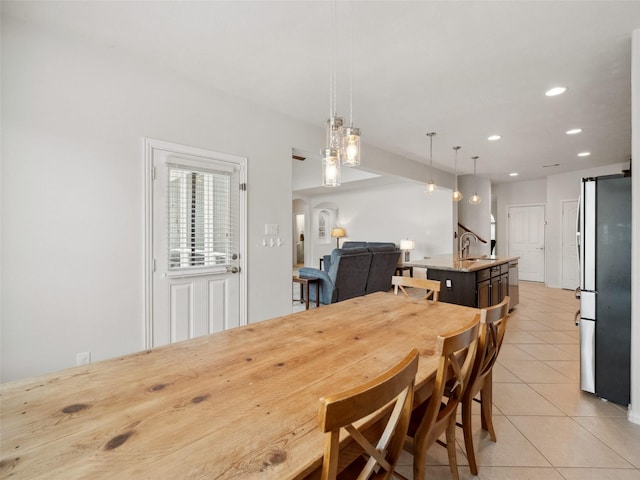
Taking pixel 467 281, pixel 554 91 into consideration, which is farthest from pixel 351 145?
pixel 467 281

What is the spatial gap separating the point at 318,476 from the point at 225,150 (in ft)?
9.17

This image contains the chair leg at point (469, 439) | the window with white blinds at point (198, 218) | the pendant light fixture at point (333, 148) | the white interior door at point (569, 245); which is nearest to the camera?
the chair leg at point (469, 439)

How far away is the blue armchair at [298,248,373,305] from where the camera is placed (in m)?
4.75

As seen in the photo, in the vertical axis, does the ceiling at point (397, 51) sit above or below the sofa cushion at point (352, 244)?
above

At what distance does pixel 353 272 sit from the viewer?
495 cm

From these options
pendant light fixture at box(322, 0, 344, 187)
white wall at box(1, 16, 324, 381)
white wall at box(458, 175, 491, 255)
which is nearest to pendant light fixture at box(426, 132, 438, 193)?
white wall at box(458, 175, 491, 255)

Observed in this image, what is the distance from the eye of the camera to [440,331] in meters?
1.64

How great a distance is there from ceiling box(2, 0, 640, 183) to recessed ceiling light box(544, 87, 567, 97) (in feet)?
0.13

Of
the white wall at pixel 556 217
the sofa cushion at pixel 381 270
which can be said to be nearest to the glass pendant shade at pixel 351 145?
the sofa cushion at pixel 381 270

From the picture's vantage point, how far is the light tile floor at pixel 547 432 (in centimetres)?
164

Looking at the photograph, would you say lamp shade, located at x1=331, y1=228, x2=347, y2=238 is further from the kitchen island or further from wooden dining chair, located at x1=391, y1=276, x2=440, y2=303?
wooden dining chair, located at x1=391, y1=276, x2=440, y2=303

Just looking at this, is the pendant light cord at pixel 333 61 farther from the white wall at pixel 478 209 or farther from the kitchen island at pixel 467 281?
the white wall at pixel 478 209

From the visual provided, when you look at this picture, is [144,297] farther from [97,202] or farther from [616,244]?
[616,244]

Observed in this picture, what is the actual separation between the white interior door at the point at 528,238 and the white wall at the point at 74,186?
26.7 feet
